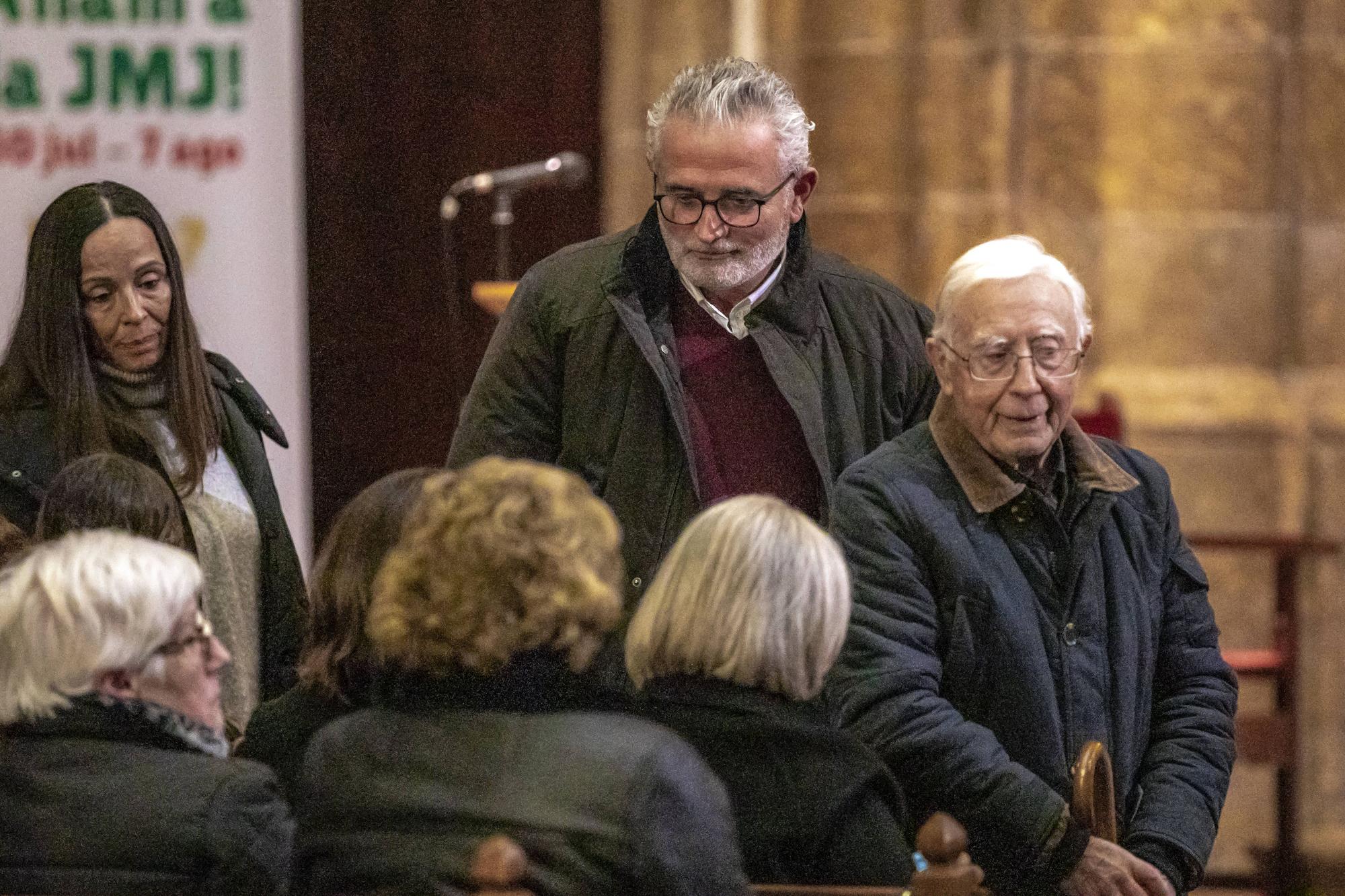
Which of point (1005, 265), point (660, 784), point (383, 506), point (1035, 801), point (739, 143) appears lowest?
point (1035, 801)

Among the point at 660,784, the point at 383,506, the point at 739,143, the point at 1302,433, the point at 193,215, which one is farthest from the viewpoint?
the point at 1302,433

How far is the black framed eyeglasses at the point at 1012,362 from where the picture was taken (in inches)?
107

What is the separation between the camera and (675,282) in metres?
3.16

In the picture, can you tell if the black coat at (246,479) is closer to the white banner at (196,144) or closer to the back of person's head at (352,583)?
the back of person's head at (352,583)

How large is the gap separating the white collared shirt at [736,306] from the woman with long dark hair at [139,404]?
84cm

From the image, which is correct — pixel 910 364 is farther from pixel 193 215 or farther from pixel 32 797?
pixel 193 215

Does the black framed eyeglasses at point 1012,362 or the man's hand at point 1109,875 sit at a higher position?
the black framed eyeglasses at point 1012,362

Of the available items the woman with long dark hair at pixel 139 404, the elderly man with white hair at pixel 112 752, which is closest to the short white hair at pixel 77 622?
the elderly man with white hair at pixel 112 752

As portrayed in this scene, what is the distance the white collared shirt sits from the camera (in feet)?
10.2

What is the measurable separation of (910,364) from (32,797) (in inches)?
64.9

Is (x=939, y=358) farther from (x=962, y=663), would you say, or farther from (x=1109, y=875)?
(x=1109, y=875)

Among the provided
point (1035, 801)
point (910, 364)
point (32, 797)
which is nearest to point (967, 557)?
point (1035, 801)

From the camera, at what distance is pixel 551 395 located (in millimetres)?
3154

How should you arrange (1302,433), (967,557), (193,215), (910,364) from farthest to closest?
(1302,433)
(193,215)
(910,364)
(967,557)
